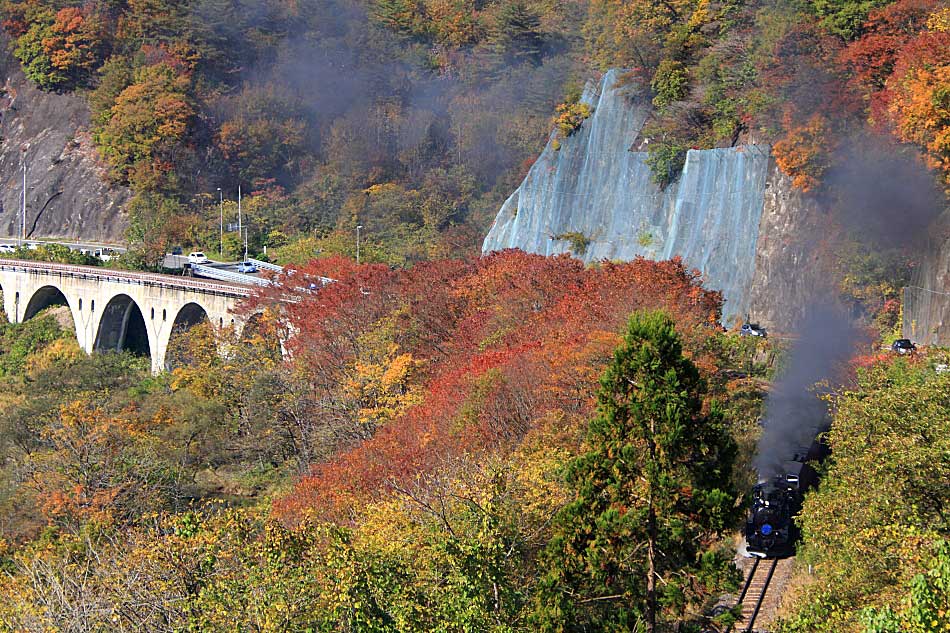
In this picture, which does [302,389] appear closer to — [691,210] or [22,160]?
[691,210]

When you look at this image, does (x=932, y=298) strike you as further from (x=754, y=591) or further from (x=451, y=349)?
(x=754, y=591)

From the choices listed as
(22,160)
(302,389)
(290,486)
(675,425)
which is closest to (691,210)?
(302,389)

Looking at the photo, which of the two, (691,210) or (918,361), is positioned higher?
(691,210)

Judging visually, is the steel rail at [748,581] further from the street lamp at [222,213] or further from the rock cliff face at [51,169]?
the rock cliff face at [51,169]

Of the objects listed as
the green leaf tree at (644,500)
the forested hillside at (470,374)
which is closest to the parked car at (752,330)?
the forested hillside at (470,374)

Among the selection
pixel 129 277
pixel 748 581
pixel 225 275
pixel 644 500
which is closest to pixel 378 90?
pixel 225 275

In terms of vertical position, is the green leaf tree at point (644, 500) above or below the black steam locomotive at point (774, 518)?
above

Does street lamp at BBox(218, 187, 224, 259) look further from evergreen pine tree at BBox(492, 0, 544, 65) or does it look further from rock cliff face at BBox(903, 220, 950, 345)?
rock cliff face at BBox(903, 220, 950, 345)
